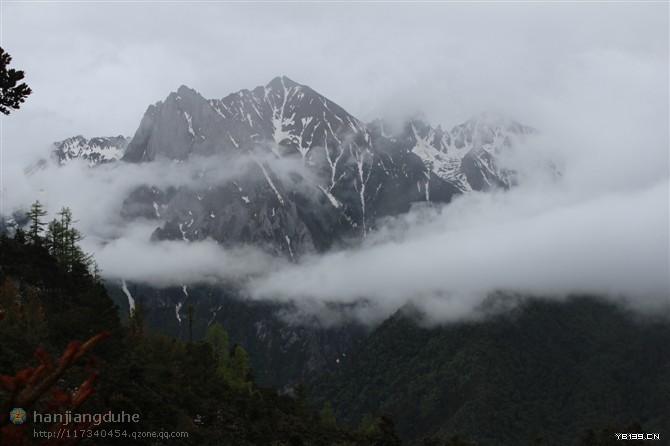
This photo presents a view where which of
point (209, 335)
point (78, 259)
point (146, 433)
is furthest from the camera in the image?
point (209, 335)

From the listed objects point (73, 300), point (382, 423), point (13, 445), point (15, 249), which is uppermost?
point (15, 249)

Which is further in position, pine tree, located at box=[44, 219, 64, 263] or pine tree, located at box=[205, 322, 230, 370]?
pine tree, located at box=[205, 322, 230, 370]

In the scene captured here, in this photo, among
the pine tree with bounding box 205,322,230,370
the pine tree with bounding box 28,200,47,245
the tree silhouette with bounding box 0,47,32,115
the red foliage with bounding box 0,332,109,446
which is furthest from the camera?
the pine tree with bounding box 205,322,230,370

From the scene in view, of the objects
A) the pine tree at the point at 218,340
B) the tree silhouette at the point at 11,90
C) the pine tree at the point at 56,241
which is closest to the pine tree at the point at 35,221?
the pine tree at the point at 56,241

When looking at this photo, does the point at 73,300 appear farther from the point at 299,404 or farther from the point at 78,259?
the point at 299,404

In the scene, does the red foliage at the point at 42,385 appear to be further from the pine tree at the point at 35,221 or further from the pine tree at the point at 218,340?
the pine tree at the point at 218,340

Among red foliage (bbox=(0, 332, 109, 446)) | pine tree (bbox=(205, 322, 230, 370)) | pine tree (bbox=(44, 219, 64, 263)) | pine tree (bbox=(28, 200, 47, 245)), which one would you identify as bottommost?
red foliage (bbox=(0, 332, 109, 446))

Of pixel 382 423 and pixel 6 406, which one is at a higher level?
pixel 6 406

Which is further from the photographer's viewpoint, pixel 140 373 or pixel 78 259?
pixel 78 259

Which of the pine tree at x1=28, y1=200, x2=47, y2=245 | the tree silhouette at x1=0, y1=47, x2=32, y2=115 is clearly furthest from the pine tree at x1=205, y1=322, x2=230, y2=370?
the tree silhouette at x1=0, y1=47, x2=32, y2=115

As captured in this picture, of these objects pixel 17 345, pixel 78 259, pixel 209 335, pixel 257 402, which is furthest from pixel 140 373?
pixel 209 335

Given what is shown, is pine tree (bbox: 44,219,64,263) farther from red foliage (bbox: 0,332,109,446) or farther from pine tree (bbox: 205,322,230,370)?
red foliage (bbox: 0,332,109,446)

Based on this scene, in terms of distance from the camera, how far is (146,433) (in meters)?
42.0

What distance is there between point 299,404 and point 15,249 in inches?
1716
